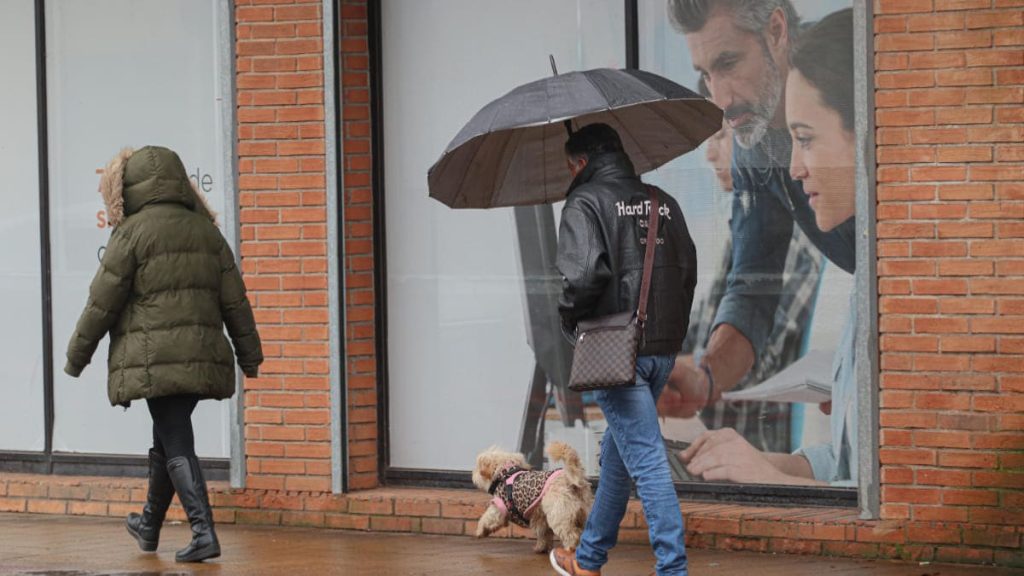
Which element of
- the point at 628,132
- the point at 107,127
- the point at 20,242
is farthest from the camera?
the point at 20,242

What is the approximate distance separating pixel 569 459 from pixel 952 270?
1.97 meters

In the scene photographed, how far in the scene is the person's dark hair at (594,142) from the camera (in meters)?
7.22

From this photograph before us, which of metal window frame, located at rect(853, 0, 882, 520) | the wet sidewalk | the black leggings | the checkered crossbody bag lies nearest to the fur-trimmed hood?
the black leggings

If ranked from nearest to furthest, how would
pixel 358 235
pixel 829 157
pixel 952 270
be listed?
pixel 952 270 → pixel 829 157 → pixel 358 235

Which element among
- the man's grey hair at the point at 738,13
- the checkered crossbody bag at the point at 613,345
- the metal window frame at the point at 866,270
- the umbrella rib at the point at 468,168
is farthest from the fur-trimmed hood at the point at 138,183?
the metal window frame at the point at 866,270

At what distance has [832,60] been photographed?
873cm

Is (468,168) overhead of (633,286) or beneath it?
overhead

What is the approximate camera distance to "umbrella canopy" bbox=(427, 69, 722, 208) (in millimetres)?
7035

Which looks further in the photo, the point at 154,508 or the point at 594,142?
the point at 154,508

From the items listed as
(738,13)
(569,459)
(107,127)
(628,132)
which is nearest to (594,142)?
(628,132)

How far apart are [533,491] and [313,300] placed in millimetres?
1954

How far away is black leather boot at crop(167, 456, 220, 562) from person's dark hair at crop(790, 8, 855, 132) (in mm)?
3587

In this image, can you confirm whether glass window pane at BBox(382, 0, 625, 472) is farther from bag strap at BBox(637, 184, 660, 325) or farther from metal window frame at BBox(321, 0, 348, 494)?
bag strap at BBox(637, 184, 660, 325)

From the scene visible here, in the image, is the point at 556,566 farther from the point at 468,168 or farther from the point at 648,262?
the point at 468,168
